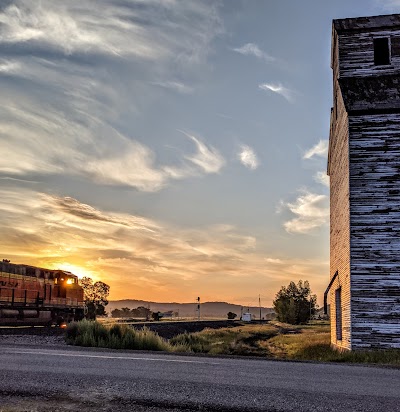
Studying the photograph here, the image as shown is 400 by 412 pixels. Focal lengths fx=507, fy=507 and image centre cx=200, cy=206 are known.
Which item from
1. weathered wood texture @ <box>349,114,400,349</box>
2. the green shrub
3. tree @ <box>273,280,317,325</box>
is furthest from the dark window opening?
tree @ <box>273,280,317,325</box>

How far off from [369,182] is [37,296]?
84.9 feet

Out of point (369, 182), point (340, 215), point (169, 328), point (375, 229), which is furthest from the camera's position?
point (169, 328)

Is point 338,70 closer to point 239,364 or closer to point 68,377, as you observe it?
point 239,364

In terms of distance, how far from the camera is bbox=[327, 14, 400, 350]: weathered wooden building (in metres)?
18.8

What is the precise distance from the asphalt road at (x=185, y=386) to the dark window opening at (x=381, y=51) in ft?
47.0

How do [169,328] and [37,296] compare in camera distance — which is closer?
[37,296]

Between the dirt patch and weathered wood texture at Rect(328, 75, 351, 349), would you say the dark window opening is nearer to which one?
weathered wood texture at Rect(328, 75, 351, 349)

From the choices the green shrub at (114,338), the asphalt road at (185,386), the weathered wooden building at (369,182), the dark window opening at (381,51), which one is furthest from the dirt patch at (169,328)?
the asphalt road at (185,386)

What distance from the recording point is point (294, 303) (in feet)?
225

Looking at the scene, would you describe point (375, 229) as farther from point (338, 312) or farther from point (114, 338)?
point (114, 338)

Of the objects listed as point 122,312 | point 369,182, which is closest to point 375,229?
point 369,182

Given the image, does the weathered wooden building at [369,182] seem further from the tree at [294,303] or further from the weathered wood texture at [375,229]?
the tree at [294,303]

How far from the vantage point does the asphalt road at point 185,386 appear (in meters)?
6.72

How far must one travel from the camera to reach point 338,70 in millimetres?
21641
